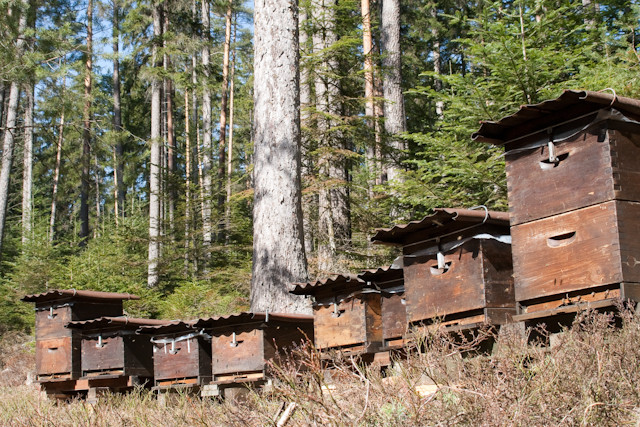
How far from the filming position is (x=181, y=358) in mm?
10008

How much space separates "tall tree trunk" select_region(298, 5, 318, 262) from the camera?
46.6 feet

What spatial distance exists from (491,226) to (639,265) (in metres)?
1.59

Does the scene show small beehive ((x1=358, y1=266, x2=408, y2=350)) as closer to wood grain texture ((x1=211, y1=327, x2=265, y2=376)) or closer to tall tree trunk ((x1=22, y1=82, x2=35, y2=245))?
wood grain texture ((x1=211, y1=327, x2=265, y2=376))

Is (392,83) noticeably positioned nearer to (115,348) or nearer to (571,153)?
(115,348)

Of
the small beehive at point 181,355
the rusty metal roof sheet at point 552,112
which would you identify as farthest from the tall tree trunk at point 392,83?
the rusty metal roof sheet at point 552,112

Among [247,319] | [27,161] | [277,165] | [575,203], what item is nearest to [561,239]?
[575,203]

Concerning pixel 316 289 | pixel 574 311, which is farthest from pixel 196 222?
pixel 574 311

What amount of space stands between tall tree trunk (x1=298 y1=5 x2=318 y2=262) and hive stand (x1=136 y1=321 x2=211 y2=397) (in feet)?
14.5

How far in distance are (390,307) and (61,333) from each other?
257 inches

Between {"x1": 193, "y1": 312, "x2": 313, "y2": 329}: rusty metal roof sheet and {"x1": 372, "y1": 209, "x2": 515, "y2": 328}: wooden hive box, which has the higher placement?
{"x1": 372, "y1": 209, "x2": 515, "y2": 328}: wooden hive box

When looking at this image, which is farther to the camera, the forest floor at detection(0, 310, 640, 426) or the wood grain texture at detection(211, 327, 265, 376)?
the wood grain texture at detection(211, 327, 265, 376)

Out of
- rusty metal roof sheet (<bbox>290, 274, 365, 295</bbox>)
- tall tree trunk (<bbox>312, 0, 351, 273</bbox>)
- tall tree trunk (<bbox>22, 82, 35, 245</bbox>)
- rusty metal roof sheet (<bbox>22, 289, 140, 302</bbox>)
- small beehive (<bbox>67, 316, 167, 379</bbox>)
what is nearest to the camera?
rusty metal roof sheet (<bbox>290, 274, 365, 295</bbox>)

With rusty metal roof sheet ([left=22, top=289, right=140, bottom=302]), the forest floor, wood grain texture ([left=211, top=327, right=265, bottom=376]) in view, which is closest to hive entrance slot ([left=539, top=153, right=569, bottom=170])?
the forest floor

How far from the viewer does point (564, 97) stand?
573 cm
